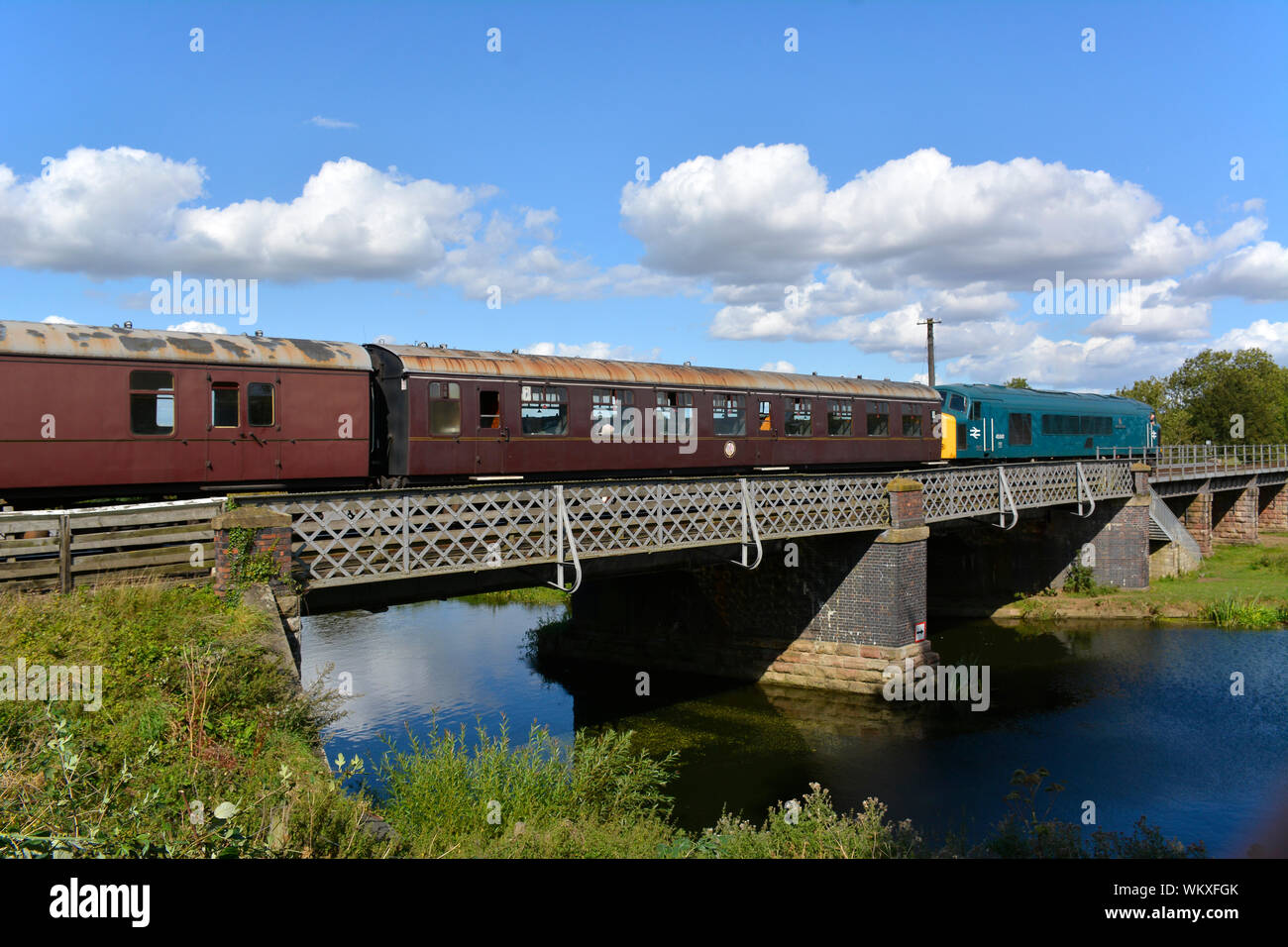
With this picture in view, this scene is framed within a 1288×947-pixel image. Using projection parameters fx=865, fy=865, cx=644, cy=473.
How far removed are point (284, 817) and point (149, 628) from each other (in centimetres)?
388

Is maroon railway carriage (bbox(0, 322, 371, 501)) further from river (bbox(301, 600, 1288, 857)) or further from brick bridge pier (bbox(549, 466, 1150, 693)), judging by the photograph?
brick bridge pier (bbox(549, 466, 1150, 693))

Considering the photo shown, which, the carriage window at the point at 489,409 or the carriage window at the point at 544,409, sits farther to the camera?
the carriage window at the point at 544,409

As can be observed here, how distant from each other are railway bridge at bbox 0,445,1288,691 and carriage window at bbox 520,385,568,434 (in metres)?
2.41

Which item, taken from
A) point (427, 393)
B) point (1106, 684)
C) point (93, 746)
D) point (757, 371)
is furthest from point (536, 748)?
point (1106, 684)

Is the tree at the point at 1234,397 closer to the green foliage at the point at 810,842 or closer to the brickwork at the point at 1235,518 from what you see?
A: the brickwork at the point at 1235,518

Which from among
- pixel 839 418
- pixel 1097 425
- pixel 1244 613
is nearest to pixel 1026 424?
pixel 1097 425

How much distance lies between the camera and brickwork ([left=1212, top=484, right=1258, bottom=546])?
4303cm

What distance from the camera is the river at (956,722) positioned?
14086 mm

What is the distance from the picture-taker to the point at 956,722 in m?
18.8

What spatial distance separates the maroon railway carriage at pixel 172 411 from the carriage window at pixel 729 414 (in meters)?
8.47

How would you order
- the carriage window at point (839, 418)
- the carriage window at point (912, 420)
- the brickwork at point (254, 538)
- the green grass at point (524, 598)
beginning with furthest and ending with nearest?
the green grass at point (524, 598) < the carriage window at point (912, 420) < the carriage window at point (839, 418) < the brickwork at point (254, 538)

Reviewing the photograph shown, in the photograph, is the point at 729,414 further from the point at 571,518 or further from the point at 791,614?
the point at 571,518

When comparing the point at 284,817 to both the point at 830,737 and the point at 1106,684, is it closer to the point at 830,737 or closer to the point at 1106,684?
the point at 830,737

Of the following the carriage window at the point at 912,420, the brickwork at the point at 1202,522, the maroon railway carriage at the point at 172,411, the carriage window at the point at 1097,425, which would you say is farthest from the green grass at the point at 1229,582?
the maroon railway carriage at the point at 172,411
